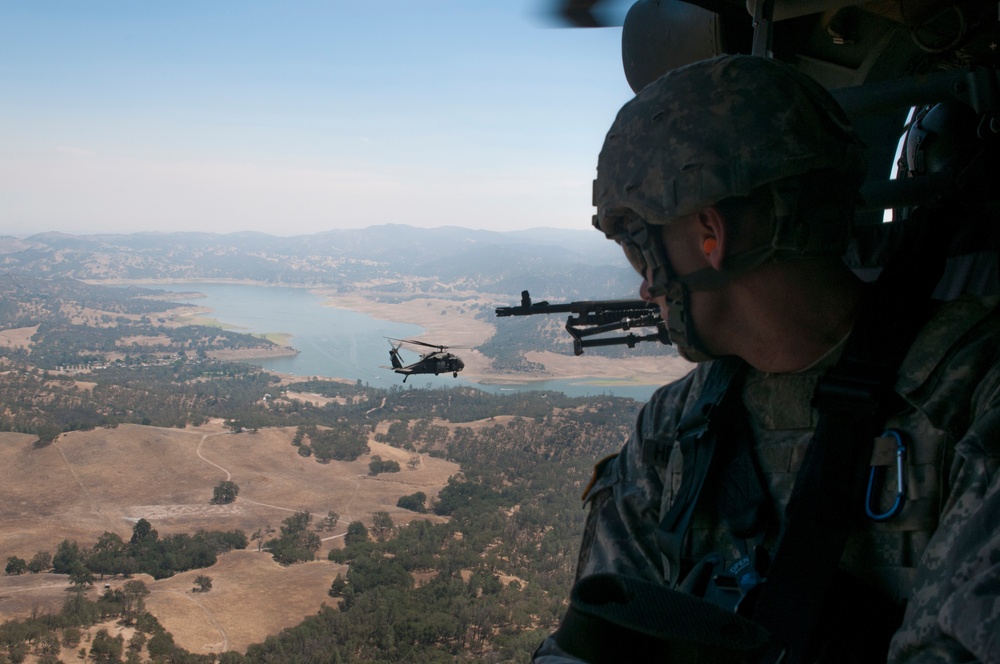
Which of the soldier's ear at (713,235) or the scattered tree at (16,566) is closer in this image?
the soldier's ear at (713,235)

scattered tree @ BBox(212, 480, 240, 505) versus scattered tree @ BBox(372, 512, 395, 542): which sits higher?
scattered tree @ BBox(212, 480, 240, 505)

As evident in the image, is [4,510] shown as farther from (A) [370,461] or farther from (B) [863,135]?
(B) [863,135]

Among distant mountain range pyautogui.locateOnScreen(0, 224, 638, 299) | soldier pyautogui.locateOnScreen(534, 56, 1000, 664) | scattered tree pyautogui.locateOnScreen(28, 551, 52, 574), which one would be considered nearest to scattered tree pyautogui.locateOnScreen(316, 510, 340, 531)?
scattered tree pyautogui.locateOnScreen(28, 551, 52, 574)

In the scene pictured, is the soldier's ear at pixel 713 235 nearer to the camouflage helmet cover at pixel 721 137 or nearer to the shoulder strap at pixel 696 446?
the camouflage helmet cover at pixel 721 137

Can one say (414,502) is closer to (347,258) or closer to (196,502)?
(196,502)

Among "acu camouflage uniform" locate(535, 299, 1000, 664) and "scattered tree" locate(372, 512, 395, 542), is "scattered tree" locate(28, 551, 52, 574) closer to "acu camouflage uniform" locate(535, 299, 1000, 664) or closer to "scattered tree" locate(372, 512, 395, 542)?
"scattered tree" locate(372, 512, 395, 542)

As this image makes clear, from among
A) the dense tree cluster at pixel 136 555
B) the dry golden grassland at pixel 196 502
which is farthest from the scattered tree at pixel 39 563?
the dry golden grassland at pixel 196 502
